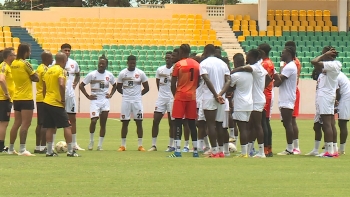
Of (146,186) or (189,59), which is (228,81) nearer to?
(189,59)

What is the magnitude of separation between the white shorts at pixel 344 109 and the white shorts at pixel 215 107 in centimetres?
275

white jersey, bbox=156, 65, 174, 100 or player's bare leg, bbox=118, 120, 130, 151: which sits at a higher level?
white jersey, bbox=156, 65, 174, 100

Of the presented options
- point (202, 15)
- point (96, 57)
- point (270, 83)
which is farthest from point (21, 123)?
point (202, 15)

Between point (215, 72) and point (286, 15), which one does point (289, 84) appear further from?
point (286, 15)

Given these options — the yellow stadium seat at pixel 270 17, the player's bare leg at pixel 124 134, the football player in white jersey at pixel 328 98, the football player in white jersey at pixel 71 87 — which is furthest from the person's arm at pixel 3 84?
the yellow stadium seat at pixel 270 17

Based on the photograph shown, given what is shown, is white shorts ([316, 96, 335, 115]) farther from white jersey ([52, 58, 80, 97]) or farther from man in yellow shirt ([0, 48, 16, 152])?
man in yellow shirt ([0, 48, 16, 152])

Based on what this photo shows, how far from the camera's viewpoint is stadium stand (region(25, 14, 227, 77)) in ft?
138

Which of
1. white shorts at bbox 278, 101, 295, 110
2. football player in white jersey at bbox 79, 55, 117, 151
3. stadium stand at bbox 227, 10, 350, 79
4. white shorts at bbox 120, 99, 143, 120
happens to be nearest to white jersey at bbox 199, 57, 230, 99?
white shorts at bbox 278, 101, 295, 110

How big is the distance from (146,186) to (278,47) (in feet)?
108

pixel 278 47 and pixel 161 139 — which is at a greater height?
pixel 278 47

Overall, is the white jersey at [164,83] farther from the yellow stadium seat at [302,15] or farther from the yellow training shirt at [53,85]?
the yellow stadium seat at [302,15]

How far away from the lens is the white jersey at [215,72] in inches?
641

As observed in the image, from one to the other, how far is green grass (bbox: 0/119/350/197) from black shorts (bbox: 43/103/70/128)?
63 centimetres

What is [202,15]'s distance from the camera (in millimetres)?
48000
